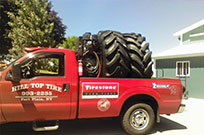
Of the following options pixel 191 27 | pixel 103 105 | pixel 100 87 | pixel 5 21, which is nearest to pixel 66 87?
pixel 100 87

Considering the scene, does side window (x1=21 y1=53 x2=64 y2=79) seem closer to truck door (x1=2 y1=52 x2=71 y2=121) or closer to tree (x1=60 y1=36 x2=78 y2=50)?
truck door (x1=2 y1=52 x2=71 y2=121)

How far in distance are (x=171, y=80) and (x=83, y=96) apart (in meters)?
2.42

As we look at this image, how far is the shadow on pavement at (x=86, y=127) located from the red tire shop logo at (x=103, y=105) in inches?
34.0

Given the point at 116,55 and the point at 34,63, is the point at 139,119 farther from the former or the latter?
the point at 34,63

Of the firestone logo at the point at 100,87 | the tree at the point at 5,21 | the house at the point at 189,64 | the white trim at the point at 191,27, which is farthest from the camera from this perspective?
the tree at the point at 5,21

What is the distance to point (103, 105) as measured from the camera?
330 cm

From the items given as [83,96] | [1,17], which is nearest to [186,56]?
[83,96]

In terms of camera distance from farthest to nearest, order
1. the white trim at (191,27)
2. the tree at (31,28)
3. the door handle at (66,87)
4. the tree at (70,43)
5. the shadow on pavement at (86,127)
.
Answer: the tree at (70,43)
the white trim at (191,27)
the tree at (31,28)
the shadow on pavement at (86,127)
the door handle at (66,87)

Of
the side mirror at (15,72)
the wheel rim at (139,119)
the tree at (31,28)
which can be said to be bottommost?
the wheel rim at (139,119)

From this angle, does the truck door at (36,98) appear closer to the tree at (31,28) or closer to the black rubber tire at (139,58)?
the black rubber tire at (139,58)

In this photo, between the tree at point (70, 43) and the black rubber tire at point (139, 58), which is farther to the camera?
the tree at point (70, 43)

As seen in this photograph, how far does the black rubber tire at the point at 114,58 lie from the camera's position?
139 inches

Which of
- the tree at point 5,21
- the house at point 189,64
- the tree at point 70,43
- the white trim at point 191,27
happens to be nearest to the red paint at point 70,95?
the house at point 189,64

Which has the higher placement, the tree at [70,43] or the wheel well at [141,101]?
the tree at [70,43]
